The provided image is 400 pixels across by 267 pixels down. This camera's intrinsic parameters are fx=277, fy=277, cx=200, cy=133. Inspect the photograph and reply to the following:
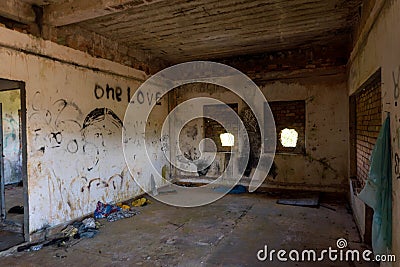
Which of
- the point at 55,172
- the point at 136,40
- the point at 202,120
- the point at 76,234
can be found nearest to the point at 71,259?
the point at 76,234

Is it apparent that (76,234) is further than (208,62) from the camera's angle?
No

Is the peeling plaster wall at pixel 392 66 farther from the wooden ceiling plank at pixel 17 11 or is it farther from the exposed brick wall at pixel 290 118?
the wooden ceiling plank at pixel 17 11

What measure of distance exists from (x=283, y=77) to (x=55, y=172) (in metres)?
4.59

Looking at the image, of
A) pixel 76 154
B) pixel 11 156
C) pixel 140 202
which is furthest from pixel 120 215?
pixel 11 156

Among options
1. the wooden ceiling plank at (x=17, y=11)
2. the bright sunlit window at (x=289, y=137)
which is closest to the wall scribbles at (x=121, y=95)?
the wooden ceiling plank at (x=17, y=11)

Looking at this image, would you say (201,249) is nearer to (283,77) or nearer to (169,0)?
(169,0)

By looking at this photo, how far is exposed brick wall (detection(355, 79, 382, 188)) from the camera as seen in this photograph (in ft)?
10.1

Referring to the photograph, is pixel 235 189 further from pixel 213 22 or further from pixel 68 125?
pixel 68 125

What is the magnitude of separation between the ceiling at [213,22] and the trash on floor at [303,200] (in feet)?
9.68

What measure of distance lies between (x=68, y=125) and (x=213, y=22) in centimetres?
266

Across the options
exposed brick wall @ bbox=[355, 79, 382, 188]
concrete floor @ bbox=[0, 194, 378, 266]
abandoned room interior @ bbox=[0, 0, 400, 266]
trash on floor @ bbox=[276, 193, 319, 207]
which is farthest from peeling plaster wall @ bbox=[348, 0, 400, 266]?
trash on floor @ bbox=[276, 193, 319, 207]

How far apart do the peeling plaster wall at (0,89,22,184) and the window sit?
22.4 ft

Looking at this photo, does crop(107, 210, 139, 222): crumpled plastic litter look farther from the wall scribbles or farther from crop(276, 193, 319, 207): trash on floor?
crop(276, 193, 319, 207): trash on floor

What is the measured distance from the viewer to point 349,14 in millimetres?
3963
